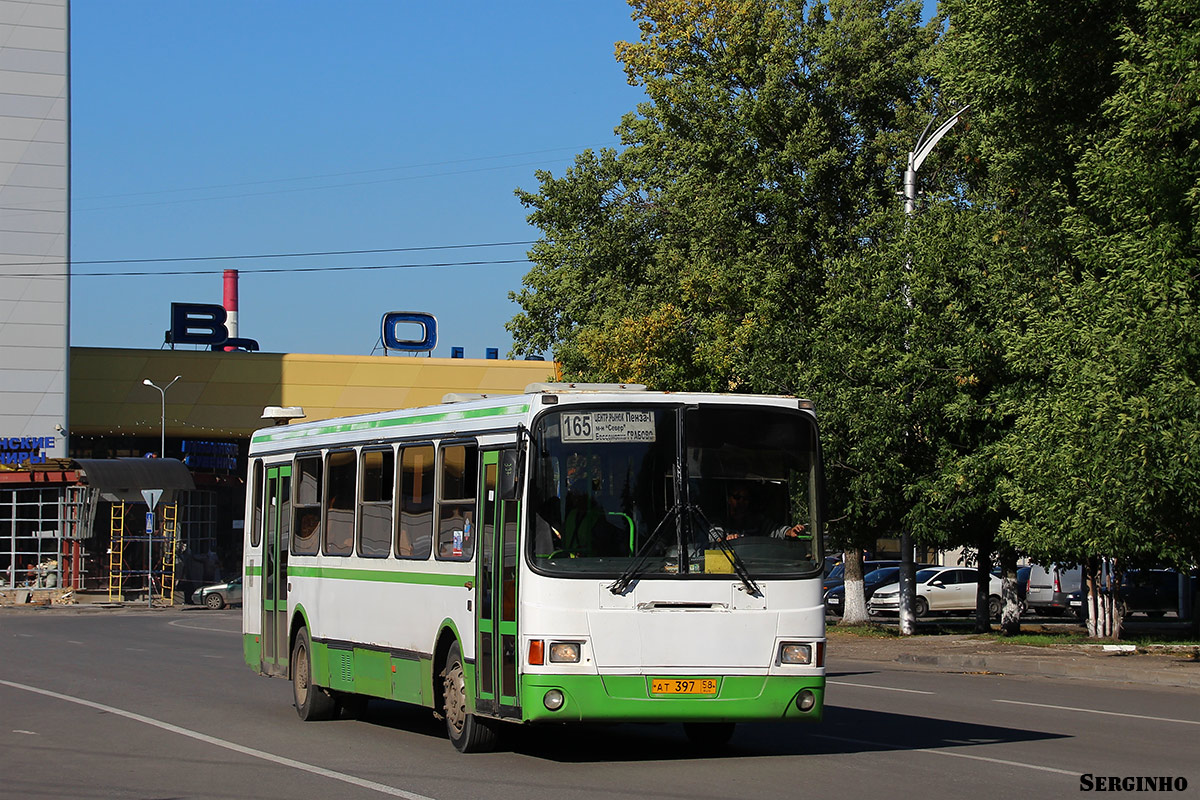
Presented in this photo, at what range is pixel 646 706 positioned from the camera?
11148 millimetres

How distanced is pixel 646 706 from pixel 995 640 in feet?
64.4

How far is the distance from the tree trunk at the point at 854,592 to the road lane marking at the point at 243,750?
20828 millimetres

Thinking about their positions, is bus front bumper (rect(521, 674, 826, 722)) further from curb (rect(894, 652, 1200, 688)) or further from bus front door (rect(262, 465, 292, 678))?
curb (rect(894, 652, 1200, 688))

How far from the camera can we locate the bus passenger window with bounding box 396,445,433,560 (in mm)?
12969

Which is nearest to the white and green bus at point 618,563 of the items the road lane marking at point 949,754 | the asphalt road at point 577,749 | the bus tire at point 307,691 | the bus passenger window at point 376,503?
the asphalt road at point 577,749

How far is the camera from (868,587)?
43.3m

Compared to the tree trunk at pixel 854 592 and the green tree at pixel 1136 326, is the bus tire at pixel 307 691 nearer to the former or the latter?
the green tree at pixel 1136 326

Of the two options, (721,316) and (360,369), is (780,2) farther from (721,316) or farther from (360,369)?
(360,369)

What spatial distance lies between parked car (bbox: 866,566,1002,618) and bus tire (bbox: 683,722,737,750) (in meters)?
30.8

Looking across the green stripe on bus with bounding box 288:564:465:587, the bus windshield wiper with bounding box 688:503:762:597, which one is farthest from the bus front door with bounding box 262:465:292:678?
the bus windshield wiper with bounding box 688:503:762:597

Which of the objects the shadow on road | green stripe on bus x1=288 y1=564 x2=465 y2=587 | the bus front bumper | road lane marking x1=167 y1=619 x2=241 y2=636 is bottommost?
road lane marking x1=167 y1=619 x2=241 y2=636

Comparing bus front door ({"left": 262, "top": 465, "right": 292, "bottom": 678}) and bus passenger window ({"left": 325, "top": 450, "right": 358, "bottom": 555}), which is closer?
bus passenger window ({"left": 325, "top": 450, "right": 358, "bottom": 555})

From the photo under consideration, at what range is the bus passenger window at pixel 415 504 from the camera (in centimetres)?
1297

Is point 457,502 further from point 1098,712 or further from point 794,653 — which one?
point 1098,712
